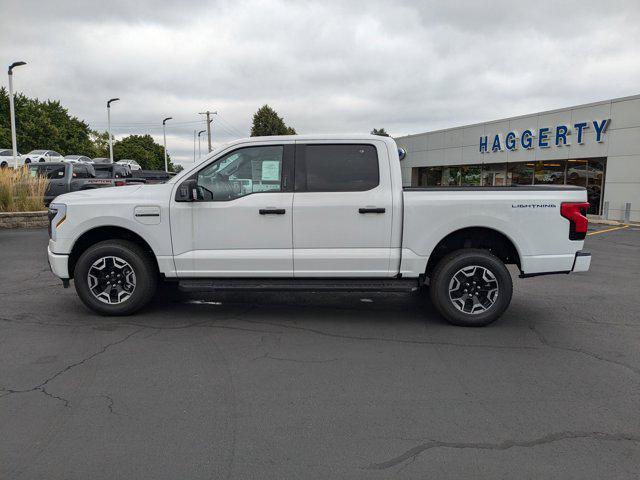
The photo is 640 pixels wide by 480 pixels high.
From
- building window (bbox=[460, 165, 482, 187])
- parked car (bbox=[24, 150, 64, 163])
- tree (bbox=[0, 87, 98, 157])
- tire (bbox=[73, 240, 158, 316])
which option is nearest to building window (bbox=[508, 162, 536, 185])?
building window (bbox=[460, 165, 482, 187])

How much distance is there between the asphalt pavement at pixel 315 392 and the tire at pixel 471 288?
0.65ft

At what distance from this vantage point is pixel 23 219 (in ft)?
51.2

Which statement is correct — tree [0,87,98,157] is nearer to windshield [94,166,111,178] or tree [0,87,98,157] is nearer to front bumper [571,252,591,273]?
windshield [94,166,111,178]

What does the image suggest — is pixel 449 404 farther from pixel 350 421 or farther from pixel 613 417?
pixel 613 417

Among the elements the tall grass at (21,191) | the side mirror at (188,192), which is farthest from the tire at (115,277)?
the tall grass at (21,191)

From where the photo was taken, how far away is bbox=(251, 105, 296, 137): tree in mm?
78375

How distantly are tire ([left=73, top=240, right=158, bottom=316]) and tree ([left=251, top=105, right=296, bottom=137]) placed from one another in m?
73.2

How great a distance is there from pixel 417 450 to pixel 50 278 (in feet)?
23.5

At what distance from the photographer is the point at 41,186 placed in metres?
16.6

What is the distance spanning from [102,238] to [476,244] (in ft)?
14.3

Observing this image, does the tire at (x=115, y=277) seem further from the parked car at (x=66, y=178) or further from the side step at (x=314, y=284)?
the parked car at (x=66, y=178)

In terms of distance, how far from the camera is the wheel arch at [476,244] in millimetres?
5770

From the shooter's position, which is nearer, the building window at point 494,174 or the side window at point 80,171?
the side window at point 80,171

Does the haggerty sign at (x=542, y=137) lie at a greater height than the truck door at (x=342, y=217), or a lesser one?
greater
